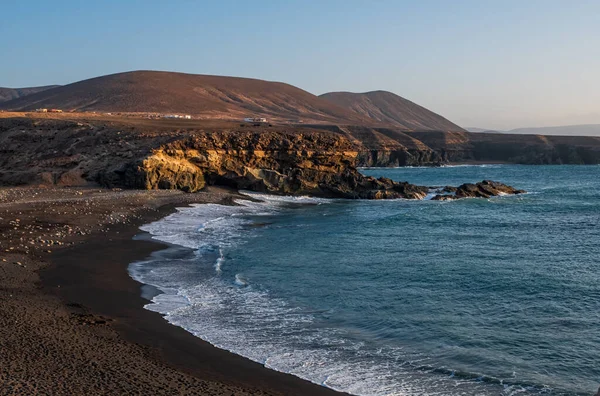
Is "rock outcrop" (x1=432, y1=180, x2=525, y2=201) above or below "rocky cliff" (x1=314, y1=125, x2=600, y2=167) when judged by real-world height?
below

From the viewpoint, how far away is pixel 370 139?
4547 inches

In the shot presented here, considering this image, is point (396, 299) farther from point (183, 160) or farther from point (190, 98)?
point (190, 98)

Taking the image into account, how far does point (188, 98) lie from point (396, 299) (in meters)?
125

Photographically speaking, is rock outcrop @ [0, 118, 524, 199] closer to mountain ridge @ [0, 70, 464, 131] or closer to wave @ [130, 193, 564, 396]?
wave @ [130, 193, 564, 396]

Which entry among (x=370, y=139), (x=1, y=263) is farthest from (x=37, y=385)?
(x=370, y=139)

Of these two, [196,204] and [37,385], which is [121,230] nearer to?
[196,204]

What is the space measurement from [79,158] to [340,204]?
789 inches

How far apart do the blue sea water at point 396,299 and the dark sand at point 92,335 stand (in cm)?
76

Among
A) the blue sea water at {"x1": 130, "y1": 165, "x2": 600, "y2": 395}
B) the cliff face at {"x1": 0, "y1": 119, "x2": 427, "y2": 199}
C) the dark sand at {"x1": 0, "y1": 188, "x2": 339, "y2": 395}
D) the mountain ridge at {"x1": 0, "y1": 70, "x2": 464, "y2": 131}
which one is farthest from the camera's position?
the mountain ridge at {"x1": 0, "y1": 70, "x2": 464, "y2": 131}

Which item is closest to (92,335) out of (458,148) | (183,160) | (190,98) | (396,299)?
(396,299)

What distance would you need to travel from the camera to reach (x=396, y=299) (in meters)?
17.0

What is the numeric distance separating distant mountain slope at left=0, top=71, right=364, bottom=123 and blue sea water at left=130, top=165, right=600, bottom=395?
307 ft

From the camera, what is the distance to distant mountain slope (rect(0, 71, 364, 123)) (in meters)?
124

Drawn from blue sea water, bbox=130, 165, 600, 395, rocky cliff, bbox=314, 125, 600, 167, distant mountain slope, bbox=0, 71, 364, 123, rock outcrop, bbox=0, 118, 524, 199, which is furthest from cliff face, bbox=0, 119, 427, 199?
distant mountain slope, bbox=0, 71, 364, 123
